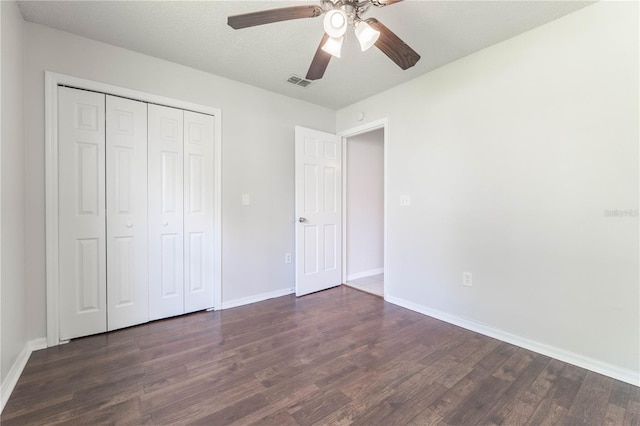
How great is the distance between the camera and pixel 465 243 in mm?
2482

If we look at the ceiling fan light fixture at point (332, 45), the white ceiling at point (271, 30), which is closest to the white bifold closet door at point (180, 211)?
the white ceiling at point (271, 30)

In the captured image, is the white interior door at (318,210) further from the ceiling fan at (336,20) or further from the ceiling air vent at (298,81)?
the ceiling fan at (336,20)

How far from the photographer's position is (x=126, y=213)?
2.39m

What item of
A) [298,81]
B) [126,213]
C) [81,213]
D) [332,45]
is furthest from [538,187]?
[81,213]

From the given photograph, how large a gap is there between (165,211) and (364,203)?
2.61 meters

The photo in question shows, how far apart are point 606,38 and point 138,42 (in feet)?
11.1

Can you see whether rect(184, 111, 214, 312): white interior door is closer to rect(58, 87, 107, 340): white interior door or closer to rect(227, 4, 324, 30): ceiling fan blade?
rect(58, 87, 107, 340): white interior door

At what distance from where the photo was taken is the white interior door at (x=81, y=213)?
215 cm

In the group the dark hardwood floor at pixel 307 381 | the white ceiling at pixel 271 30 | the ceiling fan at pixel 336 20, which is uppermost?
the white ceiling at pixel 271 30

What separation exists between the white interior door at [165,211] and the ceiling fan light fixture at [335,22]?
5.85ft

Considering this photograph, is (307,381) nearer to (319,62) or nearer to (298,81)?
(319,62)

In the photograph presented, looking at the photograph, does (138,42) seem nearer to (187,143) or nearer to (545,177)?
(187,143)

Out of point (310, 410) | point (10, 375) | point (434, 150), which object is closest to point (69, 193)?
point (10, 375)

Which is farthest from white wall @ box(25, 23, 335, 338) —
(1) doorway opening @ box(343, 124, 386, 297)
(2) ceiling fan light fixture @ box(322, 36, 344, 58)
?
(2) ceiling fan light fixture @ box(322, 36, 344, 58)
